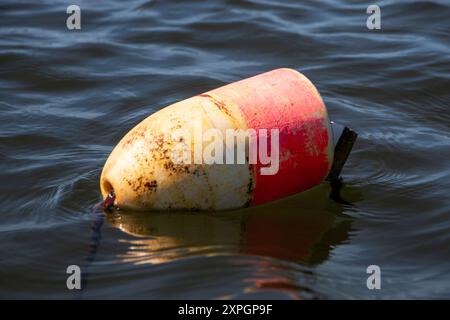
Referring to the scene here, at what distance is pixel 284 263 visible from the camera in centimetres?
425

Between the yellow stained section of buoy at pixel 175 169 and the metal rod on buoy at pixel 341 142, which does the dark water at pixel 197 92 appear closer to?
the yellow stained section of buoy at pixel 175 169

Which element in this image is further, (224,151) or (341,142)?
(341,142)

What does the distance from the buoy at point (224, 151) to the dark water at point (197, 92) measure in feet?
0.61

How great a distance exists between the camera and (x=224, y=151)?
439cm

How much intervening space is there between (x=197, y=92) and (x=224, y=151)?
2.63 metres

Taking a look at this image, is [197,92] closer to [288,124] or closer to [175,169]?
[288,124]

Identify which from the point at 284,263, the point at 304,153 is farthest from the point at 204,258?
the point at 304,153

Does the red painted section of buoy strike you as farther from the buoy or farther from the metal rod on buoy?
the metal rod on buoy

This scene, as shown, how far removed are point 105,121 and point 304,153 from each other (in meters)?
2.27

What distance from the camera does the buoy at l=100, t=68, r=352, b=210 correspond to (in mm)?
4395

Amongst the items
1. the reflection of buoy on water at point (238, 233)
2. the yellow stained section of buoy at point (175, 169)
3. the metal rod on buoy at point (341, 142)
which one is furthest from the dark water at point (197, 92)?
the metal rod on buoy at point (341, 142)

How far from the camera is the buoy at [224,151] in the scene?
14.4 feet

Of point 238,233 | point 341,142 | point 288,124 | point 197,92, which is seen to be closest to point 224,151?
point 288,124

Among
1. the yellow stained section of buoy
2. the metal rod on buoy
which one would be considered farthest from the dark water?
the metal rod on buoy
